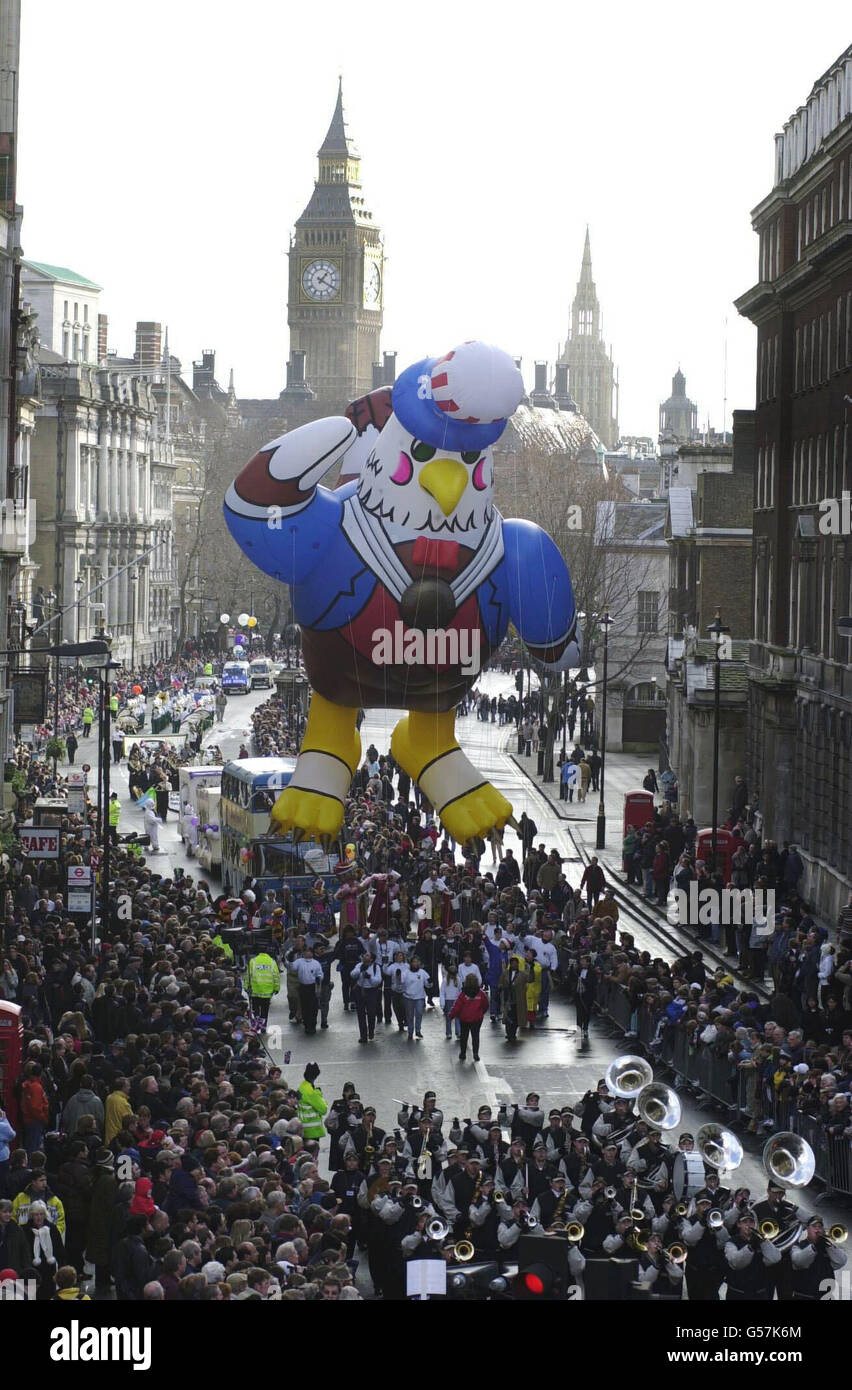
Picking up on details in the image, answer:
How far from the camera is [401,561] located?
1941cm

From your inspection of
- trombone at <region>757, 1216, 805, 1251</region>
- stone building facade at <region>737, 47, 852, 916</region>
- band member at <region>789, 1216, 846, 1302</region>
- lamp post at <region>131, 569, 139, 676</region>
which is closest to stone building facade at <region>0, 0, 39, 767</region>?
stone building facade at <region>737, 47, 852, 916</region>

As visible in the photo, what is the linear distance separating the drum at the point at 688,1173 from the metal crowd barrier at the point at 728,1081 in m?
2.54

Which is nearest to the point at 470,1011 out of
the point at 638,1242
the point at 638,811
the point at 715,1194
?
the point at 715,1194

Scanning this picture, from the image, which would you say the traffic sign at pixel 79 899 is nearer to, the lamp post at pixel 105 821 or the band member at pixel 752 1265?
the lamp post at pixel 105 821

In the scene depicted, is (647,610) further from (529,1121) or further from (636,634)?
(529,1121)

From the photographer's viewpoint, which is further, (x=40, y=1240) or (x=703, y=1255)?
(x=703, y=1255)

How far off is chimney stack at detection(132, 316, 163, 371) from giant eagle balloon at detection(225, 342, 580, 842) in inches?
4169

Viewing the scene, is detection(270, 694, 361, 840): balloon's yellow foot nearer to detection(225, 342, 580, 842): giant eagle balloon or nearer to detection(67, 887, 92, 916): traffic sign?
detection(225, 342, 580, 842): giant eagle balloon

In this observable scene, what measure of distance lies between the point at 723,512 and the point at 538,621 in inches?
1550

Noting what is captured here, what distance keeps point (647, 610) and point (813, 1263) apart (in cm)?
6048

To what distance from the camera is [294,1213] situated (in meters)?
19.1

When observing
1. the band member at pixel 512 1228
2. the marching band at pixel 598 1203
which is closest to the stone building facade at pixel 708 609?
the marching band at pixel 598 1203
